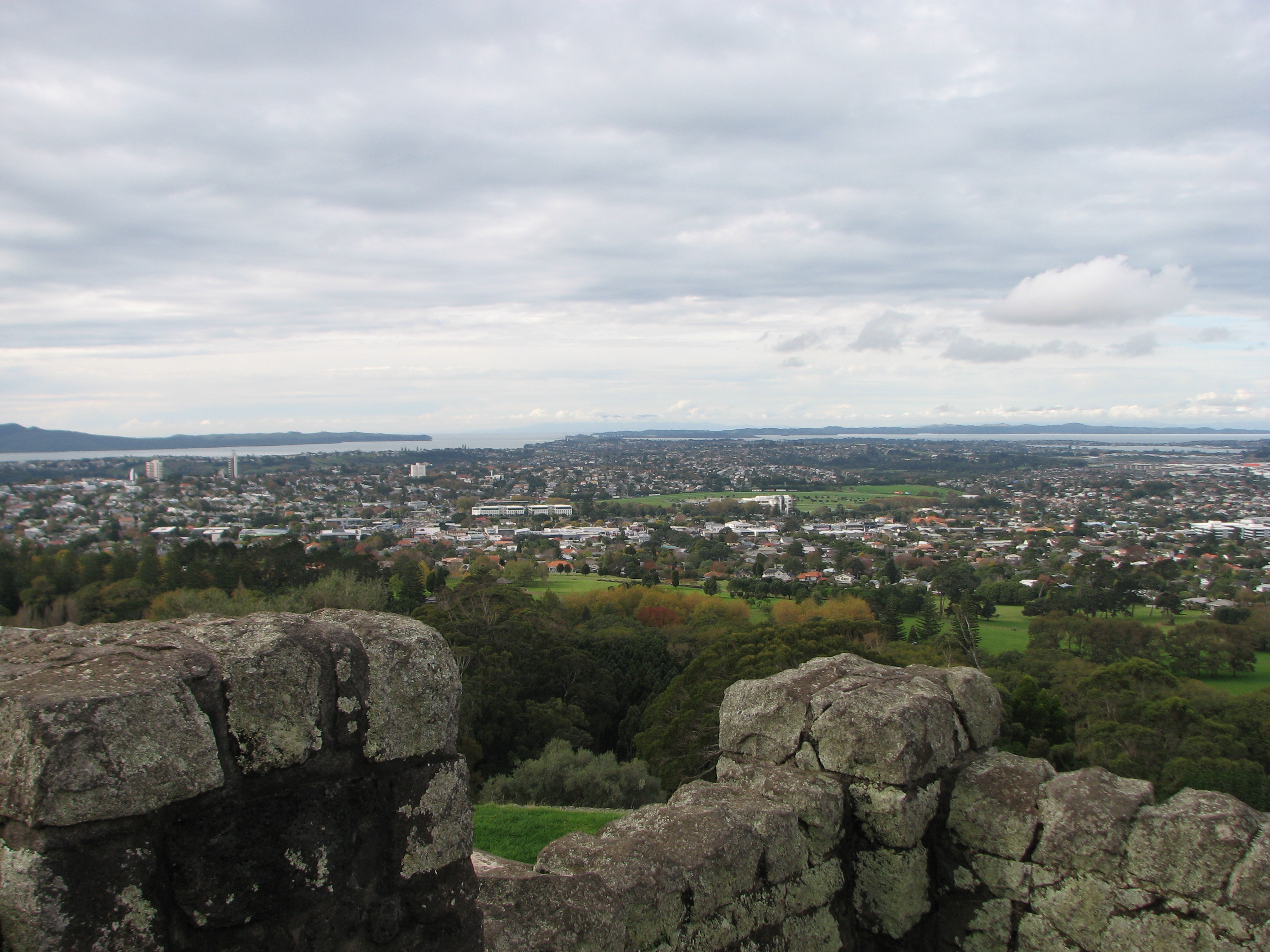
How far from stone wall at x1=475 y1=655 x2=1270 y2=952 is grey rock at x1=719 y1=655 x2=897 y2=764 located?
0.01 meters

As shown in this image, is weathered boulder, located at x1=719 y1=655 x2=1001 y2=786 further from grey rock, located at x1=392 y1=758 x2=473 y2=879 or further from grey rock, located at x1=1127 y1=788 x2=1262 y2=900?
grey rock, located at x1=392 y1=758 x2=473 y2=879

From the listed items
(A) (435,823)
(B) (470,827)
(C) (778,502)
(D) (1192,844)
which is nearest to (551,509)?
(C) (778,502)

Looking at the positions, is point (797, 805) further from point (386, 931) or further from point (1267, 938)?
point (386, 931)

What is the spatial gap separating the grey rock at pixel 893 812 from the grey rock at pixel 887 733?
0.17 feet

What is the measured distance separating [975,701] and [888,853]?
3.36 feet

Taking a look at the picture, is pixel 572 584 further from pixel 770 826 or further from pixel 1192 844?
pixel 1192 844

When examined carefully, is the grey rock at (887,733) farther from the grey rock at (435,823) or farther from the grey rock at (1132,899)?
the grey rock at (435,823)

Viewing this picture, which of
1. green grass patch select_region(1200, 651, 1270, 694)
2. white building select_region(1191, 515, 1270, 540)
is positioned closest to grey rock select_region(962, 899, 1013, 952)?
green grass patch select_region(1200, 651, 1270, 694)

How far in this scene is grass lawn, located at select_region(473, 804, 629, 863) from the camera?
8461mm

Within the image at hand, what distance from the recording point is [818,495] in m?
129

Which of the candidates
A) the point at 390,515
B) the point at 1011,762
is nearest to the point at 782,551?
the point at 390,515

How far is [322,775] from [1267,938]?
11.8 ft

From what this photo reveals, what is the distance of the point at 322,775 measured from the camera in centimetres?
Answer: 217

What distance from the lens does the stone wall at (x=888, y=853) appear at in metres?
3.08
